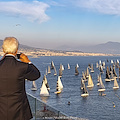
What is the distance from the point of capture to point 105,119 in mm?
48062

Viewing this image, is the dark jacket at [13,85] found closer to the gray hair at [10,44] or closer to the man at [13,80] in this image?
the man at [13,80]

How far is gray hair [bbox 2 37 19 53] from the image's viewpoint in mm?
3996

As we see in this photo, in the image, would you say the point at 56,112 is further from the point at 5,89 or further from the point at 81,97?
the point at 81,97

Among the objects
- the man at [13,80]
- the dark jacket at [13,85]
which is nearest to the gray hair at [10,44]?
the man at [13,80]

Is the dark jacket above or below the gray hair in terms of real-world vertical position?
below

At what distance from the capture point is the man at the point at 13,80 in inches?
153

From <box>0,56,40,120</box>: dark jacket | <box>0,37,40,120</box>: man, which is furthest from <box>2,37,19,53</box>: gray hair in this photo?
<box>0,56,40,120</box>: dark jacket

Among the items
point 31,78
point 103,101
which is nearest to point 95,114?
point 103,101

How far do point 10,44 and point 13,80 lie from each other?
1.78ft

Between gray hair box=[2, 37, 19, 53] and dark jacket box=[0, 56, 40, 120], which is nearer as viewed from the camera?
dark jacket box=[0, 56, 40, 120]

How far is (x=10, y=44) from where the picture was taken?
13.1ft

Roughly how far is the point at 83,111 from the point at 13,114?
168 feet

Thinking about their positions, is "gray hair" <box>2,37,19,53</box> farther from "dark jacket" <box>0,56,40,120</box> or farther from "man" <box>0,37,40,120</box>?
"dark jacket" <box>0,56,40,120</box>

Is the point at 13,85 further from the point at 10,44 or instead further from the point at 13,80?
the point at 10,44
